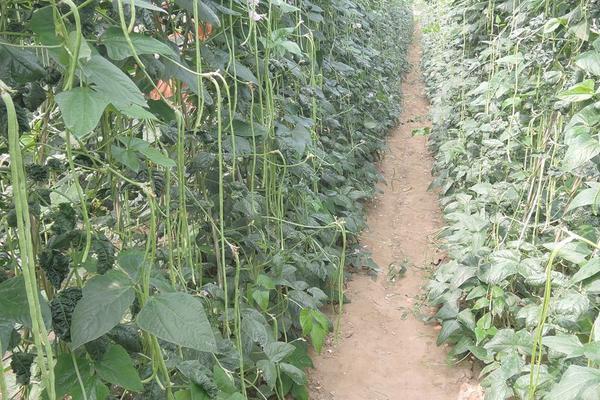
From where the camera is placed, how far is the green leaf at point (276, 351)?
1882mm

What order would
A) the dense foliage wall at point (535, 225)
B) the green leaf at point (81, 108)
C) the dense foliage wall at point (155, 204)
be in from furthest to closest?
1. the dense foliage wall at point (535, 225)
2. the dense foliage wall at point (155, 204)
3. the green leaf at point (81, 108)

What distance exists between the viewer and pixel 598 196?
1.79 m

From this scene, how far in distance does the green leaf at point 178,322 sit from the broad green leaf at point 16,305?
0.14m

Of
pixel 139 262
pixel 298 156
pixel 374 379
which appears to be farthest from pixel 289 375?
pixel 139 262

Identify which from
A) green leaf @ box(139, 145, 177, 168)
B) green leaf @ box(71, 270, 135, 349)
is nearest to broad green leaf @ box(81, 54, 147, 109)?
green leaf @ box(139, 145, 177, 168)

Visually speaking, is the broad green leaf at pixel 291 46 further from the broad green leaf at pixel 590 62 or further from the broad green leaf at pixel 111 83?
the broad green leaf at pixel 111 83

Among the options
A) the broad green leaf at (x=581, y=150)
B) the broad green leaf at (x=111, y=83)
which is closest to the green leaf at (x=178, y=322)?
the broad green leaf at (x=111, y=83)

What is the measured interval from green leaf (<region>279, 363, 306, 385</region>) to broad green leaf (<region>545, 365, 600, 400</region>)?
0.85 meters

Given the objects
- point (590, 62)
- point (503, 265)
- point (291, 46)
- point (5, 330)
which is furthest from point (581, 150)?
point (5, 330)

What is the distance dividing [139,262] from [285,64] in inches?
59.0

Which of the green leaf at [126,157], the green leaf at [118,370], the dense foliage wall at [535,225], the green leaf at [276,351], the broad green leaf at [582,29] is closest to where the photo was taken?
the green leaf at [118,370]

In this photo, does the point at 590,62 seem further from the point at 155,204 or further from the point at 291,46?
the point at 155,204

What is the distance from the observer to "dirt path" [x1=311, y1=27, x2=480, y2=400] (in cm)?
234

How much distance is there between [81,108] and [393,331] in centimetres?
227
